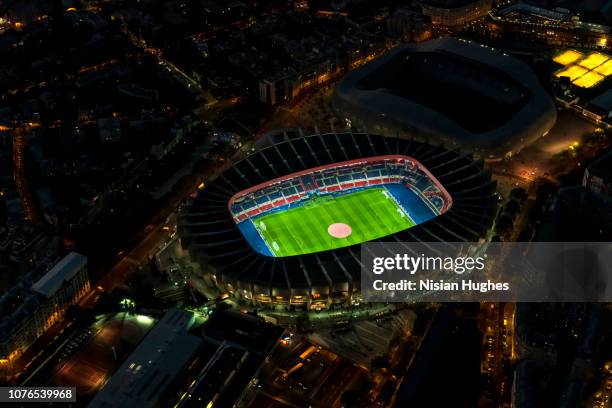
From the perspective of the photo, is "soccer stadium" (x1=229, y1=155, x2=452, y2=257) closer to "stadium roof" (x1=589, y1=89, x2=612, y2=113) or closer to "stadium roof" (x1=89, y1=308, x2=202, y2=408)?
"stadium roof" (x1=89, y1=308, x2=202, y2=408)

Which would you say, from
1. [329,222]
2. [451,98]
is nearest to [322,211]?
[329,222]

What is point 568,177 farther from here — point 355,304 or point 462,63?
point 355,304

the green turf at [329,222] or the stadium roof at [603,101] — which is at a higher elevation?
the stadium roof at [603,101]

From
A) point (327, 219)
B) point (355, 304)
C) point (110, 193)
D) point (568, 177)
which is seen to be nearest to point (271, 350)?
point (355, 304)

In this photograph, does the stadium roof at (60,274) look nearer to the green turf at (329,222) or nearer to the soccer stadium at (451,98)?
the green turf at (329,222)

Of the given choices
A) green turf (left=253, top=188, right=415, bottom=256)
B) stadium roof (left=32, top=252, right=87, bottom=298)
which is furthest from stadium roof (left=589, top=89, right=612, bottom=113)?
stadium roof (left=32, top=252, right=87, bottom=298)

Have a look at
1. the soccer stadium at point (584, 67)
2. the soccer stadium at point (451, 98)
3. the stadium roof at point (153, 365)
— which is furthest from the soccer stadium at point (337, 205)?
the soccer stadium at point (584, 67)

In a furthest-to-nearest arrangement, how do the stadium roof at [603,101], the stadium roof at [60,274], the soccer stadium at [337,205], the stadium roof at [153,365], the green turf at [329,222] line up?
the stadium roof at [603,101], the soccer stadium at [337,205], the green turf at [329,222], the stadium roof at [60,274], the stadium roof at [153,365]
